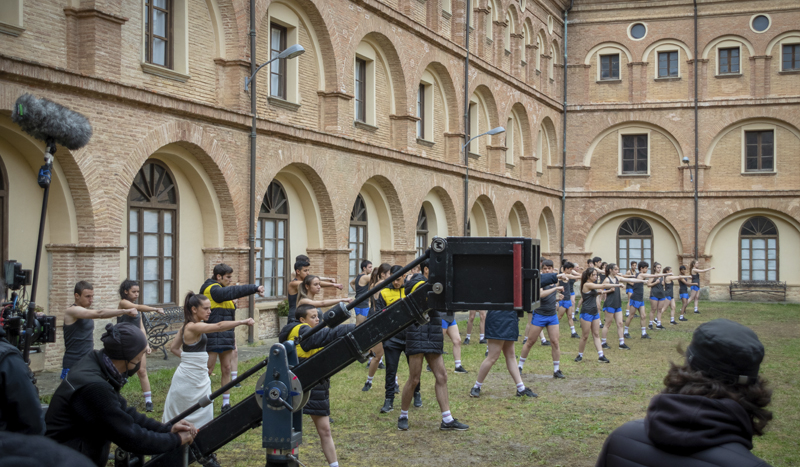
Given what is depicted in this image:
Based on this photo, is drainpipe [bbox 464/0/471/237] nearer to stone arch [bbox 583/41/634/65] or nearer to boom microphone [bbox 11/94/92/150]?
stone arch [bbox 583/41/634/65]

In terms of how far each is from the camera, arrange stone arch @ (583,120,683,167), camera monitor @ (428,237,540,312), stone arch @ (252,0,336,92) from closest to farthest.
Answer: camera monitor @ (428,237,540,312) → stone arch @ (252,0,336,92) → stone arch @ (583,120,683,167)

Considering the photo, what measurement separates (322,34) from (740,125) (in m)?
22.5

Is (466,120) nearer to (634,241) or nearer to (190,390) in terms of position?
(634,241)

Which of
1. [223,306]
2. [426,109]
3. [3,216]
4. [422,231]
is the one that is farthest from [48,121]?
[422,231]

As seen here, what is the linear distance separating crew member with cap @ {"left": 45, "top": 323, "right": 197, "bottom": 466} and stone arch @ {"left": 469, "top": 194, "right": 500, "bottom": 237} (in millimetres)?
24165

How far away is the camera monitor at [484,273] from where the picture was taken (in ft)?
13.5

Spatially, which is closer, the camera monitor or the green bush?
the camera monitor

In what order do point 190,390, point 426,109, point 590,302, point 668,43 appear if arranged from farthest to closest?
point 668,43
point 426,109
point 590,302
point 190,390

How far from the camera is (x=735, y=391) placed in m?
2.36

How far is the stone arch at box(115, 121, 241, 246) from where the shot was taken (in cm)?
1338

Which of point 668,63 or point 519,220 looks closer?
point 519,220

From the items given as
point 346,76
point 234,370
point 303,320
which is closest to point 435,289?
point 303,320

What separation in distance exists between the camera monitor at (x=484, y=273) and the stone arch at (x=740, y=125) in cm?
3261

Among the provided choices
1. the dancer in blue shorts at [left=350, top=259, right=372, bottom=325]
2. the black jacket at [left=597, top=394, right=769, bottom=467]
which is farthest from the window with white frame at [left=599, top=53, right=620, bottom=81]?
the black jacket at [left=597, top=394, right=769, bottom=467]
